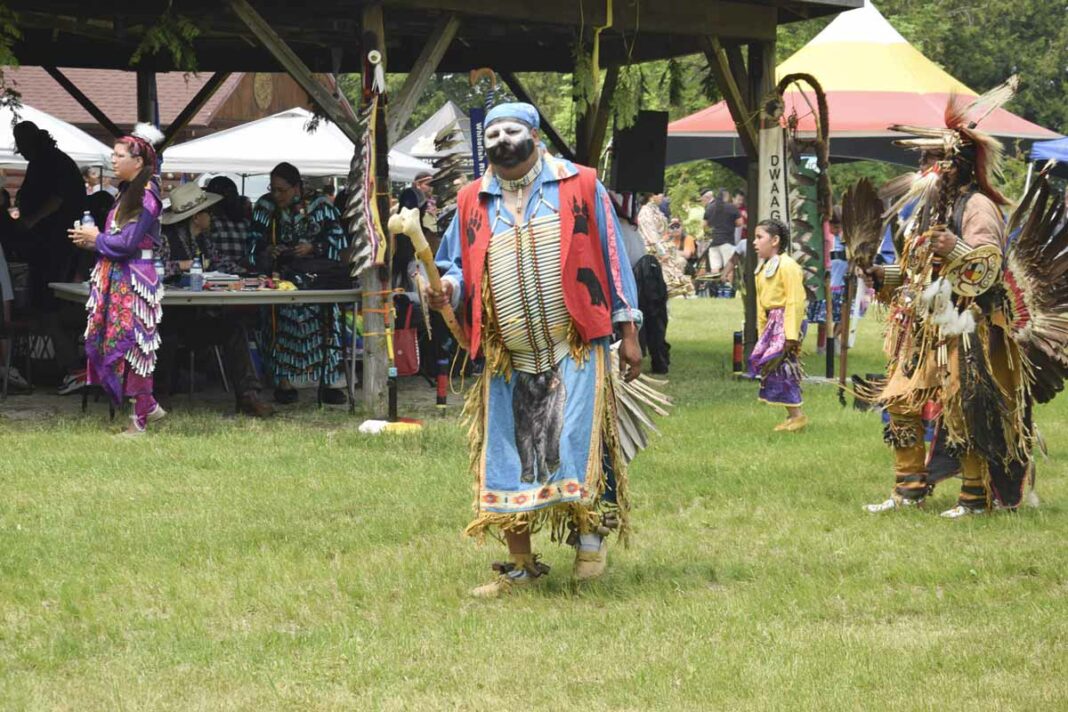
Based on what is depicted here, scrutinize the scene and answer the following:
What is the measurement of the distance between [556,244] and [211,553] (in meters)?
2.02

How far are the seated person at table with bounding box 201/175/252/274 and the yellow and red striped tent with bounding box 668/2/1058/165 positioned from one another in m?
6.37

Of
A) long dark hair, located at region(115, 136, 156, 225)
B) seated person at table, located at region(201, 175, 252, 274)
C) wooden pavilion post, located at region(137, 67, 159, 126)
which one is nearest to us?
long dark hair, located at region(115, 136, 156, 225)

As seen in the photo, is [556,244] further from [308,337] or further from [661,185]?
[661,185]

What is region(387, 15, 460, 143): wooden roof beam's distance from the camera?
10.6m

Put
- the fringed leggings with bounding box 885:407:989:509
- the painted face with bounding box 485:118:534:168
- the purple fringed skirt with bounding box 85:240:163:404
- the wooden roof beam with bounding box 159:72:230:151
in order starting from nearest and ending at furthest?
the painted face with bounding box 485:118:534:168, the fringed leggings with bounding box 885:407:989:509, the purple fringed skirt with bounding box 85:240:163:404, the wooden roof beam with bounding box 159:72:230:151

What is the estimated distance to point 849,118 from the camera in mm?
17797

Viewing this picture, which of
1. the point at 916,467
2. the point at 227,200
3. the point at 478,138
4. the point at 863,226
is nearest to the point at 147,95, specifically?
the point at 227,200

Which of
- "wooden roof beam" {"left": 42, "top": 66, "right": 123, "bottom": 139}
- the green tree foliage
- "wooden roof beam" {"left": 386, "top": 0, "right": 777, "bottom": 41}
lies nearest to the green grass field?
"wooden roof beam" {"left": 386, "top": 0, "right": 777, "bottom": 41}

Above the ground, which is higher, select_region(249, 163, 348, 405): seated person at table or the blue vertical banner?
the blue vertical banner

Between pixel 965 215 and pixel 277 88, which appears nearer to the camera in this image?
pixel 965 215

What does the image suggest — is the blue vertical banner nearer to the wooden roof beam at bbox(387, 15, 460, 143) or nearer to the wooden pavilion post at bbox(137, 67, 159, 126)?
the wooden roof beam at bbox(387, 15, 460, 143)

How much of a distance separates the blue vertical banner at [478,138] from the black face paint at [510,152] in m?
5.39

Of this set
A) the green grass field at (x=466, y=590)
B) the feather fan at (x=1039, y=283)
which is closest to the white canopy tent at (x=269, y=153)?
the green grass field at (x=466, y=590)

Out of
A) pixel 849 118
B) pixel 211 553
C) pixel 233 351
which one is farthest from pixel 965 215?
pixel 849 118
